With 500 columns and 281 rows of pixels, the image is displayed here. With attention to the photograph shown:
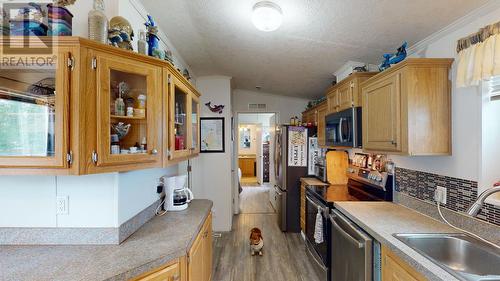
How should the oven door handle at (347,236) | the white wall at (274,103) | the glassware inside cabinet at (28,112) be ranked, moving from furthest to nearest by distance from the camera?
the white wall at (274,103) → the oven door handle at (347,236) → the glassware inside cabinet at (28,112)

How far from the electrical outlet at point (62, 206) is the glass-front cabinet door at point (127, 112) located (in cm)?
48

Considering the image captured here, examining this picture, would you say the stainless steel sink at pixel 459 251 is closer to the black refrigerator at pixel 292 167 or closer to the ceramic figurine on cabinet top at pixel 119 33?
the ceramic figurine on cabinet top at pixel 119 33

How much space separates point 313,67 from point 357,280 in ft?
7.53

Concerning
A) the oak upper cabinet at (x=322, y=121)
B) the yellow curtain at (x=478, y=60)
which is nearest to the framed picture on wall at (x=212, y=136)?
the oak upper cabinet at (x=322, y=121)

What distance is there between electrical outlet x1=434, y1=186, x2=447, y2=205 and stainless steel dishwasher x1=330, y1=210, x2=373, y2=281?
0.61m

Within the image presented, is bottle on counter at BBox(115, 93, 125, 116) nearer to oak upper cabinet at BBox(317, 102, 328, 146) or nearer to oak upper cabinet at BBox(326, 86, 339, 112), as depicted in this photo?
oak upper cabinet at BBox(326, 86, 339, 112)

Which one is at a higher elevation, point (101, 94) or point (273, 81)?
point (273, 81)

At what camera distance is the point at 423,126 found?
1.66 m

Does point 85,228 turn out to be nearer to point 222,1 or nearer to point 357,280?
point 222,1

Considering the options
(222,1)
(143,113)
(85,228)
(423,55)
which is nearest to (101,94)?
(143,113)

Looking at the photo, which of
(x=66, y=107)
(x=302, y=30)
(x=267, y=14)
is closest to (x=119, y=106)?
(x=66, y=107)

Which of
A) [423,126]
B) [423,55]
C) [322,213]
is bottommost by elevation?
[322,213]

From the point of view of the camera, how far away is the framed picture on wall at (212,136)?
13.2 ft

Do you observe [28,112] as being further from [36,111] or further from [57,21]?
[57,21]
